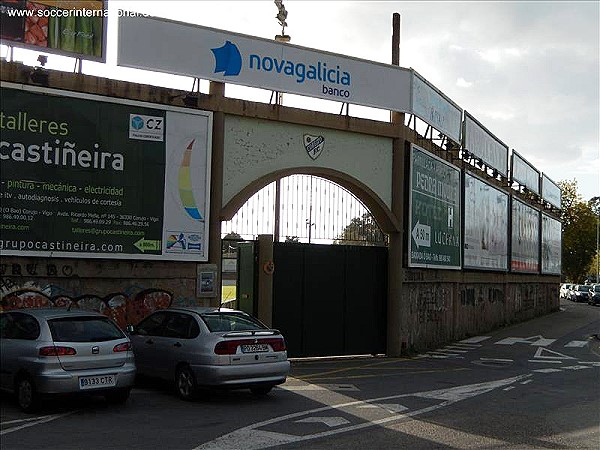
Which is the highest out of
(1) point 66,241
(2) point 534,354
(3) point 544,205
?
(3) point 544,205

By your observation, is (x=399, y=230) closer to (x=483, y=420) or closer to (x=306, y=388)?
(x=306, y=388)

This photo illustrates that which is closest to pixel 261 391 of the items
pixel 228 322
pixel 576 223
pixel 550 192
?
pixel 228 322

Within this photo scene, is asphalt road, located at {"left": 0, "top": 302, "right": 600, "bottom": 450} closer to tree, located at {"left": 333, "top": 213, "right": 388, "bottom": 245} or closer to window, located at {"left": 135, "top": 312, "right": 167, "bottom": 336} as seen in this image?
Answer: window, located at {"left": 135, "top": 312, "right": 167, "bottom": 336}

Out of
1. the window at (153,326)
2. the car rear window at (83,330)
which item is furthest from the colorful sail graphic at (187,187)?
the car rear window at (83,330)

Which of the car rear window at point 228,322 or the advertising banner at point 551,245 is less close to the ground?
the advertising banner at point 551,245

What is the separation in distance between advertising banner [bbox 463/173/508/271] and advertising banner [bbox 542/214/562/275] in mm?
11194

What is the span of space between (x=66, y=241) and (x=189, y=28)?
541cm

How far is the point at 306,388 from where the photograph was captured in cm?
1387

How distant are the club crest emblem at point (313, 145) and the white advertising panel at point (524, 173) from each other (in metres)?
18.5

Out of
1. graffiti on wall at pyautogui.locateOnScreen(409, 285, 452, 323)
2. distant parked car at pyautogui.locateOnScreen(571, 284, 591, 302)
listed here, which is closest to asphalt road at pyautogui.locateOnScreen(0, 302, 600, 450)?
graffiti on wall at pyautogui.locateOnScreen(409, 285, 452, 323)

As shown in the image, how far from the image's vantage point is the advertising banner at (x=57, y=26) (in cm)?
1465

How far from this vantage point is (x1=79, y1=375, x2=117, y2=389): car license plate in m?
→ 10.3

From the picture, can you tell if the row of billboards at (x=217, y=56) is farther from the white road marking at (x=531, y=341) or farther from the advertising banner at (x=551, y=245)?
the advertising banner at (x=551, y=245)

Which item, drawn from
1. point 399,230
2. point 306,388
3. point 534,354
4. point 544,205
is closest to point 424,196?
point 399,230
